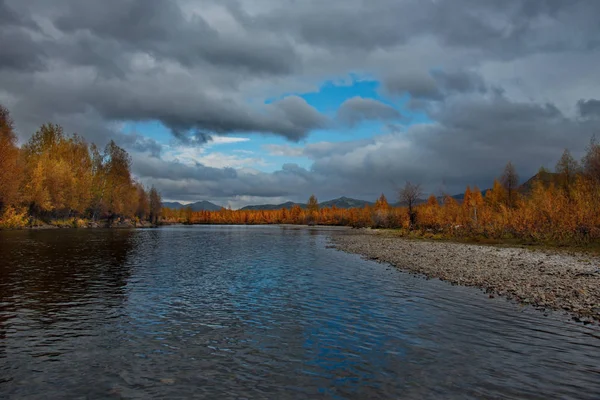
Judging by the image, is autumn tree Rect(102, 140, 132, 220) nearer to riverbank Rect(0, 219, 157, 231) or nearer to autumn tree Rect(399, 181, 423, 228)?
riverbank Rect(0, 219, 157, 231)

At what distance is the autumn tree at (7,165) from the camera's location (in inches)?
3024

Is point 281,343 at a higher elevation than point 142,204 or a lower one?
lower

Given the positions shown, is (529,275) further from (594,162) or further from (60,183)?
(60,183)

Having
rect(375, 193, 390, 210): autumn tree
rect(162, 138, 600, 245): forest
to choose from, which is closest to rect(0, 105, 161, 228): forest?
rect(162, 138, 600, 245): forest

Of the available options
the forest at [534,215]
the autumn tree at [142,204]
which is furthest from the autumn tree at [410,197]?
the autumn tree at [142,204]

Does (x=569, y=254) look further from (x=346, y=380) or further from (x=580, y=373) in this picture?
(x=346, y=380)

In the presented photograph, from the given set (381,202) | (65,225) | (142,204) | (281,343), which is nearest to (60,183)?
(65,225)

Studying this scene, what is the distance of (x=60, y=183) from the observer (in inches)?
4048

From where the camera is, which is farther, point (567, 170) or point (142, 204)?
point (142, 204)

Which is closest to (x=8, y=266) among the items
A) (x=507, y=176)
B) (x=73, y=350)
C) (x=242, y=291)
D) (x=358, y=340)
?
(x=242, y=291)

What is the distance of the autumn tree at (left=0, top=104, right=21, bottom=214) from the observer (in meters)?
76.8

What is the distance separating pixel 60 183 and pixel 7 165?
87.2 feet

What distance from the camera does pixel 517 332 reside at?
48.5ft

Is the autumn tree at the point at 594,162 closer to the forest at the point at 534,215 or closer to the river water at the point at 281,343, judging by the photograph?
the forest at the point at 534,215
